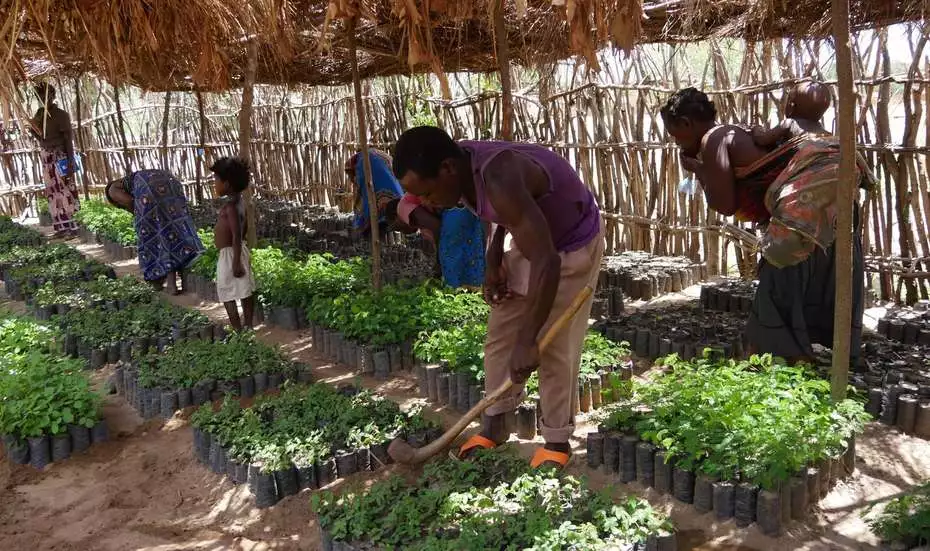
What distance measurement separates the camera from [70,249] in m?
8.83

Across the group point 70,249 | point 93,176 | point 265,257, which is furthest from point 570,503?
point 93,176

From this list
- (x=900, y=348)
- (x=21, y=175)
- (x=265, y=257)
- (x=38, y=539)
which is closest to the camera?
(x=38, y=539)

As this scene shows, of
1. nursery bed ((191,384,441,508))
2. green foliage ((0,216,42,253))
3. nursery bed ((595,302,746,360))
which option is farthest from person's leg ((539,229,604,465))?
green foliage ((0,216,42,253))

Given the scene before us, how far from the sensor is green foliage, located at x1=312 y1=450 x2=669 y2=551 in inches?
96.1

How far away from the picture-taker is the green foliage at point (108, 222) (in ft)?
31.5

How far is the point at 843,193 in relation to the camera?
3.02m

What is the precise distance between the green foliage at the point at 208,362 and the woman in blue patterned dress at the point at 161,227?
2721 mm

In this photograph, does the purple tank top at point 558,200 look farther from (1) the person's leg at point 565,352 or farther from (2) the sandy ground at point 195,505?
(2) the sandy ground at point 195,505

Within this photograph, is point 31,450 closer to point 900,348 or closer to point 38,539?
point 38,539

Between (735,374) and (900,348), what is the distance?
1.70 meters

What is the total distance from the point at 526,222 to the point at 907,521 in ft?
5.22

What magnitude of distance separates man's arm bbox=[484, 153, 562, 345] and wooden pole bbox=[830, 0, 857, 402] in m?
1.33

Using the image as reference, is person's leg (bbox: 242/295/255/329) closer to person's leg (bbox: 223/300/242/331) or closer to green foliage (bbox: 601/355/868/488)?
person's leg (bbox: 223/300/242/331)

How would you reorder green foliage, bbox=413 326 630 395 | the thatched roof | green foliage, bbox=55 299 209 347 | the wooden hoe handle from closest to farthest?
the wooden hoe handle, the thatched roof, green foliage, bbox=413 326 630 395, green foliage, bbox=55 299 209 347
